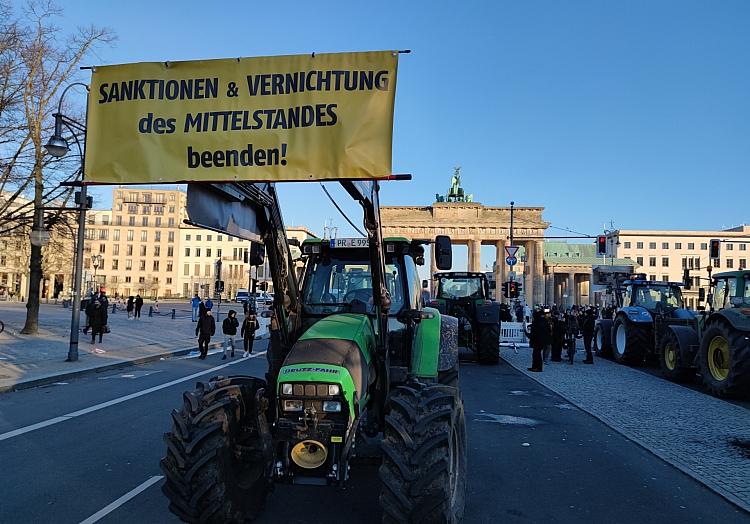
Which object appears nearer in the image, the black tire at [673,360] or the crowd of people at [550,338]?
the black tire at [673,360]

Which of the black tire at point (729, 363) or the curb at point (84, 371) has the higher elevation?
the black tire at point (729, 363)

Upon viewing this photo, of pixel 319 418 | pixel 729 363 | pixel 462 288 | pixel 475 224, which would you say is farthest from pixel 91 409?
pixel 475 224

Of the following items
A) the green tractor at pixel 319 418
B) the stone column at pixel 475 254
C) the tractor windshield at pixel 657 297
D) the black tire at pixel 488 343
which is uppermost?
the stone column at pixel 475 254

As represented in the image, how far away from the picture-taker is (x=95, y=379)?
13430mm

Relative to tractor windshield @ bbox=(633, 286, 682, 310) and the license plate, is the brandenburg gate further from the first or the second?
the license plate

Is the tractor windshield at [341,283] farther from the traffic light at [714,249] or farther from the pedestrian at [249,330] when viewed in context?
the traffic light at [714,249]

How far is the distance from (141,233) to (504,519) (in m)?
129

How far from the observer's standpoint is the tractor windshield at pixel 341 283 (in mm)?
5949

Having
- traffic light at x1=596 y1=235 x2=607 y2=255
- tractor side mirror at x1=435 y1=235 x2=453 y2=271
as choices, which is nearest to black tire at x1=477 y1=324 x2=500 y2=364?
tractor side mirror at x1=435 y1=235 x2=453 y2=271

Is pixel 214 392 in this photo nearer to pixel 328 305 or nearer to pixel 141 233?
pixel 328 305

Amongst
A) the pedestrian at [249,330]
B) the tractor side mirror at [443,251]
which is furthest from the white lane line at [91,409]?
Result: the tractor side mirror at [443,251]

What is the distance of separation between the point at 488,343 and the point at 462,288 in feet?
10.6

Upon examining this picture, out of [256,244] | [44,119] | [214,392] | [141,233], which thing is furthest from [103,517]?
[141,233]

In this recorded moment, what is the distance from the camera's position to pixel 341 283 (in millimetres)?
6145
